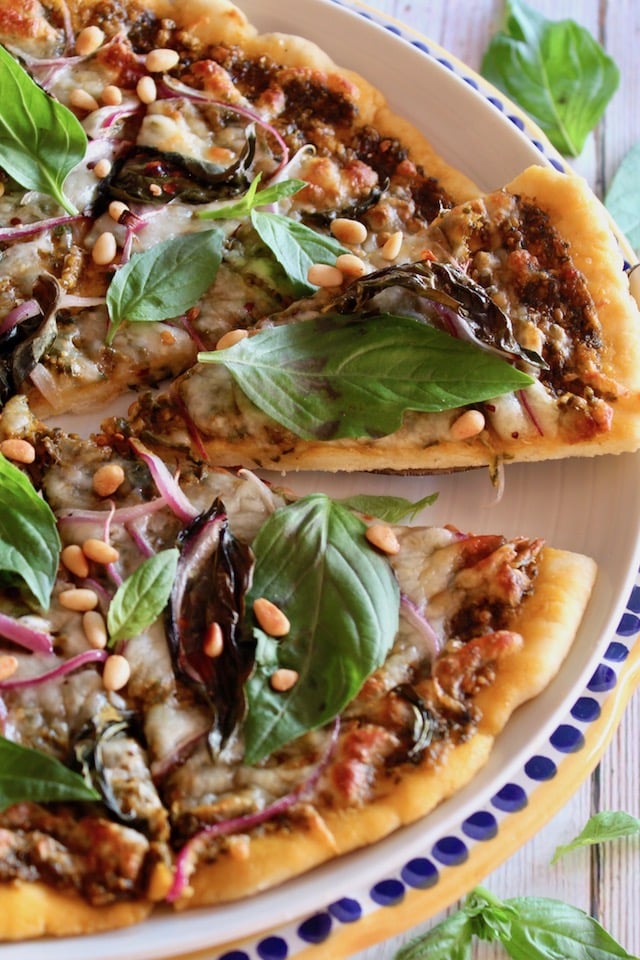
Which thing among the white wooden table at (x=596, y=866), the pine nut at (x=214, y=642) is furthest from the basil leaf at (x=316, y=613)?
the white wooden table at (x=596, y=866)

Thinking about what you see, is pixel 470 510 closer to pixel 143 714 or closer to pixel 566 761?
pixel 566 761

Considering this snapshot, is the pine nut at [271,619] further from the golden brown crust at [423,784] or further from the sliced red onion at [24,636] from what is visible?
the sliced red onion at [24,636]

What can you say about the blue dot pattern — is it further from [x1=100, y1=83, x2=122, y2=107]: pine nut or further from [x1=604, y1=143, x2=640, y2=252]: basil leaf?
[x1=100, y1=83, x2=122, y2=107]: pine nut

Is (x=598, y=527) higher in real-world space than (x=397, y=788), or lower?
higher

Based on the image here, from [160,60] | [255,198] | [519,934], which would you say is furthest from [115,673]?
[160,60]

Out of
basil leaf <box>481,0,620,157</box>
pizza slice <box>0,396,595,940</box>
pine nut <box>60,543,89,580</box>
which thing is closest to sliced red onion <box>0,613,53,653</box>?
pizza slice <box>0,396,595,940</box>

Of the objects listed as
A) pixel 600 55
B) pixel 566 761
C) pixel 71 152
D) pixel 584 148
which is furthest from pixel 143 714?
pixel 600 55
